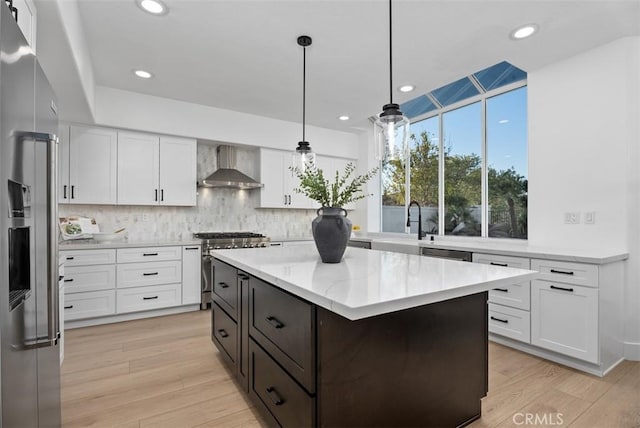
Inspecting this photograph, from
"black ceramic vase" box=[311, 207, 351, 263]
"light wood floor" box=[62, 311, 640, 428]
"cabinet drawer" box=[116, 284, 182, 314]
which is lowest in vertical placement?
"light wood floor" box=[62, 311, 640, 428]

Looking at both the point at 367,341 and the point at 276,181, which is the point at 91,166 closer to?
the point at 276,181

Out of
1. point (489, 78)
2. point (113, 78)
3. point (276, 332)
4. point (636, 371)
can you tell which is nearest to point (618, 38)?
point (489, 78)

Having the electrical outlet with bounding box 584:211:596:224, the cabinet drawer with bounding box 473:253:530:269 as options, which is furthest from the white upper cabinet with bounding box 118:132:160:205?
the electrical outlet with bounding box 584:211:596:224

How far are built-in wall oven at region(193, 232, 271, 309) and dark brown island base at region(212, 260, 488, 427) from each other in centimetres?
232

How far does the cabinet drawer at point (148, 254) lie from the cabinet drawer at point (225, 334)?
1512 mm

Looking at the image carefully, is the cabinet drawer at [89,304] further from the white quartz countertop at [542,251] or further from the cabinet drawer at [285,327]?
the white quartz countertop at [542,251]

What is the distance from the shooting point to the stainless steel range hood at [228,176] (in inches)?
173

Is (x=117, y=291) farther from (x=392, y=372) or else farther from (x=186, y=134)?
(x=392, y=372)

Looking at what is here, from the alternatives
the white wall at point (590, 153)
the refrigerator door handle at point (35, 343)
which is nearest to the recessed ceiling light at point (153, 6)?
the refrigerator door handle at point (35, 343)

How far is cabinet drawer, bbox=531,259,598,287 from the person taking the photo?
238cm

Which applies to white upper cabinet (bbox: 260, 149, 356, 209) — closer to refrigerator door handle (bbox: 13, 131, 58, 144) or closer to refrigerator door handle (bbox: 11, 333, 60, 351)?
refrigerator door handle (bbox: 13, 131, 58, 144)

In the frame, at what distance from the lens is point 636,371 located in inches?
96.6

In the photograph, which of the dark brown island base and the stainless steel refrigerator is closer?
the stainless steel refrigerator

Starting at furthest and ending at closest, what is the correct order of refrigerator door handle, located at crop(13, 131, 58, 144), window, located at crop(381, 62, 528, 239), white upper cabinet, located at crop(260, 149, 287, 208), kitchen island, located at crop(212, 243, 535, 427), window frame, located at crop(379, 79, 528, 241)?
white upper cabinet, located at crop(260, 149, 287, 208), window frame, located at crop(379, 79, 528, 241), window, located at crop(381, 62, 528, 239), kitchen island, located at crop(212, 243, 535, 427), refrigerator door handle, located at crop(13, 131, 58, 144)
